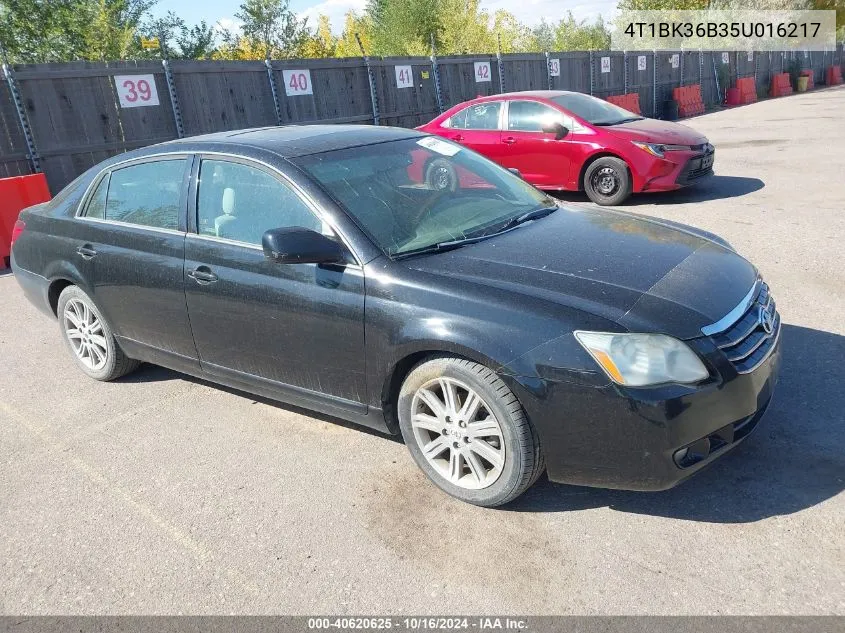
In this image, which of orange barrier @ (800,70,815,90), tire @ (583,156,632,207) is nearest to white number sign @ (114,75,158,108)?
tire @ (583,156,632,207)

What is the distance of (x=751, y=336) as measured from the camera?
300cm

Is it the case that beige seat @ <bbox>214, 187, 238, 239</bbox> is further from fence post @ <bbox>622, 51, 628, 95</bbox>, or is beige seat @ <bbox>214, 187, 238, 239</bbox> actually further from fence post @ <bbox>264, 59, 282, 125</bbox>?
fence post @ <bbox>622, 51, 628, 95</bbox>

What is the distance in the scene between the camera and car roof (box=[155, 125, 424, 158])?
150 inches

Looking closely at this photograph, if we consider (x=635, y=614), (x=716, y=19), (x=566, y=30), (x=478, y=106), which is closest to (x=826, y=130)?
(x=478, y=106)

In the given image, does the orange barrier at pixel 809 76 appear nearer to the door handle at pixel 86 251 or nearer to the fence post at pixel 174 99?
the fence post at pixel 174 99

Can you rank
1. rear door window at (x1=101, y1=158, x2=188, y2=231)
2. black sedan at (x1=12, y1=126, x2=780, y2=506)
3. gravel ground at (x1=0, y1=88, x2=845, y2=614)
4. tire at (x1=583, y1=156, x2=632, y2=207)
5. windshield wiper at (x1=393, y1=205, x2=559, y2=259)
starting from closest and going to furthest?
gravel ground at (x1=0, y1=88, x2=845, y2=614) < black sedan at (x1=12, y1=126, x2=780, y2=506) < windshield wiper at (x1=393, y1=205, x2=559, y2=259) < rear door window at (x1=101, y1=158, x2=188, y2=231) < tire at (x1=583, y1=156, x2=632, y2=207)

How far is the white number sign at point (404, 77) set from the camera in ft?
54.3

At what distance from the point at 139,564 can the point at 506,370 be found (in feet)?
5.78

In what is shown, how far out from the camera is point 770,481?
3.09 m

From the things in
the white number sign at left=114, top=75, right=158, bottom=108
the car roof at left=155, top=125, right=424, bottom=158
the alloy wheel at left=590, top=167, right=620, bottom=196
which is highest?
the white number sign at left=114, top=75, right=158, bottom=108

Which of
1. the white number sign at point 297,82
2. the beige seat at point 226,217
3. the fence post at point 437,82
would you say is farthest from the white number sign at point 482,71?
the beige seat at point 226,217

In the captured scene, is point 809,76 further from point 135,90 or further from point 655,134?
point 135,90

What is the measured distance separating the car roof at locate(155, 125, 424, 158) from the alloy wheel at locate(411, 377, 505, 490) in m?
1.53

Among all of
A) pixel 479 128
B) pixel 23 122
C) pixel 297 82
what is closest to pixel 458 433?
pixel 479 128
